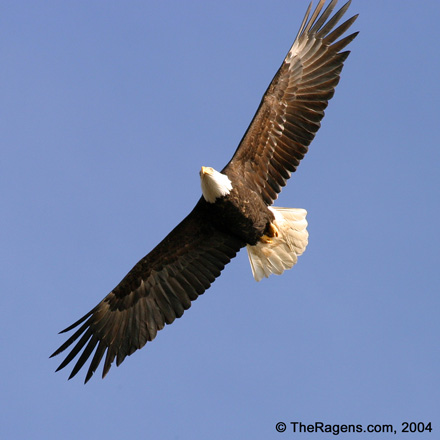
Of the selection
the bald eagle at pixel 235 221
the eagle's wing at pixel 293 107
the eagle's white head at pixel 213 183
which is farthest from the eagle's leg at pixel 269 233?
the eagle's white head at pixel 213 183

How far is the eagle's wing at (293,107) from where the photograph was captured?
7.97 metres

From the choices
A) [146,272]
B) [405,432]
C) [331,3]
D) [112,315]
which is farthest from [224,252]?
[331,3]

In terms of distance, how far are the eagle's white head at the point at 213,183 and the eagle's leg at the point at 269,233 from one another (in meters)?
0.98

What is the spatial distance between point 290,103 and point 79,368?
4.08m

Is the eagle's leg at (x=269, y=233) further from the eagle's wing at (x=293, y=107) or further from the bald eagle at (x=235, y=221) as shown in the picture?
the eagle's wing at (x=293, y=107)

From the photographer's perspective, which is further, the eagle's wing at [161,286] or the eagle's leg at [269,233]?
the eagle's leg at [269,233]

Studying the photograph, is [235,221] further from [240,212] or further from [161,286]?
[161,286]

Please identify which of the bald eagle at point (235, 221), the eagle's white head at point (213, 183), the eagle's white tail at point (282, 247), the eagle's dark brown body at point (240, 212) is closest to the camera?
the eagle's white head at point (213, 183)

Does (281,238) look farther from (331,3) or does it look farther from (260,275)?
(331,3)

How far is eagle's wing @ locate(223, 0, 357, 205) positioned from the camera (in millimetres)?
7969

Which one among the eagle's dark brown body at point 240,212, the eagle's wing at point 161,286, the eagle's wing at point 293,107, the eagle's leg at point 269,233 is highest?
the eagle's wing at point 293,107

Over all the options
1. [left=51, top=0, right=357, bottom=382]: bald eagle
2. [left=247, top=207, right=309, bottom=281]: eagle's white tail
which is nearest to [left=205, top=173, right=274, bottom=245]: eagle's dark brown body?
[left=51, top=0, right=357, bottom=382]: bald eagle

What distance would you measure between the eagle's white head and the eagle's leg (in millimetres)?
982

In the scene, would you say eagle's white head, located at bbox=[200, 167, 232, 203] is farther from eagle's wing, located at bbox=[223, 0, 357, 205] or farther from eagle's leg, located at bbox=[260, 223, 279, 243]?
eagle's leg, located at bbox=[260, 223, 279, 243]
